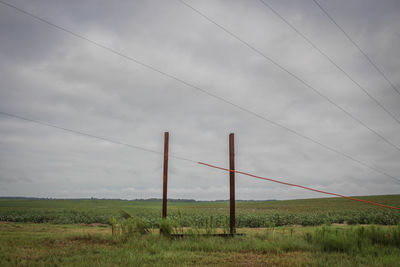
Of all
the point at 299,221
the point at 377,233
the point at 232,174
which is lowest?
the point at 299,221

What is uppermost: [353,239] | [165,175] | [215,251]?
[165,175]

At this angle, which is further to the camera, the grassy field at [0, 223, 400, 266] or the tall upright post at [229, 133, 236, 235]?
the tall upright post at [229, 133, 236, 235]

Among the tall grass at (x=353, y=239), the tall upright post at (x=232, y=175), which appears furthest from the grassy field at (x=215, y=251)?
the tall upright post at (x=232, y=175)

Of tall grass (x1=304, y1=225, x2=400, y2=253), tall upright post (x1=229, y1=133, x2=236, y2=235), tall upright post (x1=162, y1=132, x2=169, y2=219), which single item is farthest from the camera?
tall upright post (x1=162, y1=132, x2=169, y2=219)

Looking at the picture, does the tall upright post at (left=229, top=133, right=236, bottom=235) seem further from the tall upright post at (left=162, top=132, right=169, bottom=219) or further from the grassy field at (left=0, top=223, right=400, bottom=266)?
the tall upright post at (left=162, top=132, right=169, bottom=219)

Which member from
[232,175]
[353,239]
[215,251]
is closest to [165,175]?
[232,175]

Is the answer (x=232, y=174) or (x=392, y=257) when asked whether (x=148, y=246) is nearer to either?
(x=232, y=174)

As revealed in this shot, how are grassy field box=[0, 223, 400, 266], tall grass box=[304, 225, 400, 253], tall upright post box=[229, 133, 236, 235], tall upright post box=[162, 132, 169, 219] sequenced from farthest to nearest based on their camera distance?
tall upright post box=[162, 132, 169, 219] < tall upright post box=[229, 133, 236, 235] < tall grass box=[304, 225, 400, 253] < grassy field box=[0, 223, 400, 266]

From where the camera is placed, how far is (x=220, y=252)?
10.6m

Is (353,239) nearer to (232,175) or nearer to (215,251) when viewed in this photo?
(215,251)

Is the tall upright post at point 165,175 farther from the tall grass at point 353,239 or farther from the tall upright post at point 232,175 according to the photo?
the tall grass at point 353,239

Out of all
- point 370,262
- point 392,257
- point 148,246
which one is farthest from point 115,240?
point 392,257

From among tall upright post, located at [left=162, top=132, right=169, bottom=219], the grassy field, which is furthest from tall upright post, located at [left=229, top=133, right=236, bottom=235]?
tall upright post, located at [left=162, top=132, right=169, bottom=219]

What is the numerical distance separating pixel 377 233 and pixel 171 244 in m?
9.20
